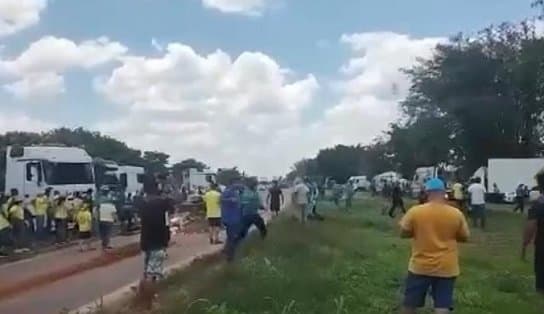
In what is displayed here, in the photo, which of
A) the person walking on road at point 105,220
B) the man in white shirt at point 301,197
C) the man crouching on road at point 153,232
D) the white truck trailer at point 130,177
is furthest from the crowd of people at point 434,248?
the white truck trailer at point 130,177

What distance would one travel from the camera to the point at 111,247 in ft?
85.4

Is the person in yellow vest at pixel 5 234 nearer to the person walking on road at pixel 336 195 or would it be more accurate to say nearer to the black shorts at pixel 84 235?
the black shorts at pixel 84 235

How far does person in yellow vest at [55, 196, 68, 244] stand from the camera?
92.3 ft

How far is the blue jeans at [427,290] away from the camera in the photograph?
30.4 ft

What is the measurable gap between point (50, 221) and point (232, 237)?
1227 centimetres

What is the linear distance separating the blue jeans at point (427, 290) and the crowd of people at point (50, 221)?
16600 mm

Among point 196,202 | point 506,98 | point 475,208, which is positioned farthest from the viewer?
point 506,98

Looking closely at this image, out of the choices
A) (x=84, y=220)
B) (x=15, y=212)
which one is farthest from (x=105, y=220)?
(x=15, y=212)

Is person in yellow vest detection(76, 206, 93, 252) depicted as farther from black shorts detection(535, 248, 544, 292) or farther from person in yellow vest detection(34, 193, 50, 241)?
black shorts detection(535, 248, 544, 292)

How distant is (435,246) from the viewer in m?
9.23

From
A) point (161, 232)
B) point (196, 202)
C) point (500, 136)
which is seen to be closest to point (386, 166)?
point (500, 136)

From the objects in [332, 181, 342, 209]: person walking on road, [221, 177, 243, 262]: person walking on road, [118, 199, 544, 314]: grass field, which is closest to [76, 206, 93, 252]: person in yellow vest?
[118, 199, 544, 314]: grass field

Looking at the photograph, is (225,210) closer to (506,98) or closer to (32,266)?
(32,266)

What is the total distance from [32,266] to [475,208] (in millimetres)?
14584
